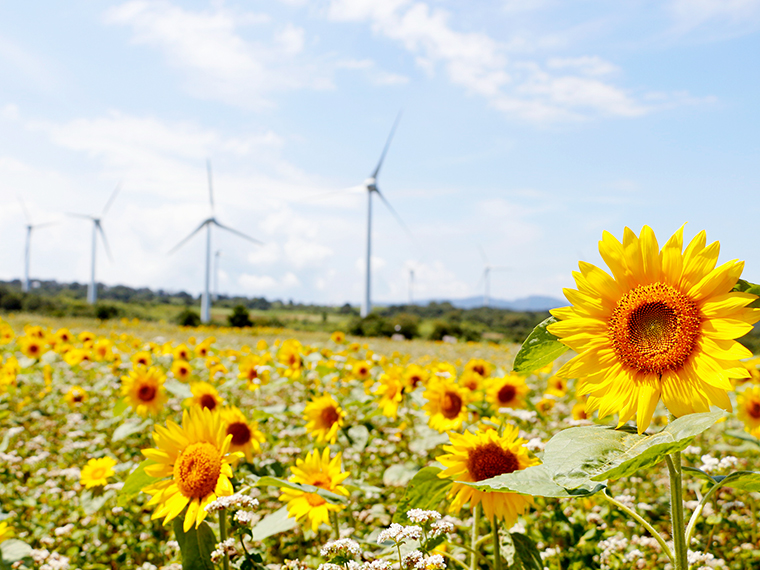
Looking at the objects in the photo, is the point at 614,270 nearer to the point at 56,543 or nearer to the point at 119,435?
the point at 119,435

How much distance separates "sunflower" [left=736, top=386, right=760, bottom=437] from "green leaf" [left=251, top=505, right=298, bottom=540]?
3789mm

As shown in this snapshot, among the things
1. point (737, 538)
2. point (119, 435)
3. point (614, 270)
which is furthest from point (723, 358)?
point (119, 435)

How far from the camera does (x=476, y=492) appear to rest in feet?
7.63

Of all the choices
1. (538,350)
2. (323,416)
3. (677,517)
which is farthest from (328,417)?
(677,517)

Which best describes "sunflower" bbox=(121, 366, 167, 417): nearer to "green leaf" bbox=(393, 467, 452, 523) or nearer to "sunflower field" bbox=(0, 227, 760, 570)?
"sunflower field" bbox=(0, 227, 760, 570)

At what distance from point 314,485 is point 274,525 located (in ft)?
0.89

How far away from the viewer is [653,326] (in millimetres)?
1536

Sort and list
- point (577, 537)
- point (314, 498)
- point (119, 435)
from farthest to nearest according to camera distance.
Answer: point (119, 435) < point (577, 537) < point (314, 498)

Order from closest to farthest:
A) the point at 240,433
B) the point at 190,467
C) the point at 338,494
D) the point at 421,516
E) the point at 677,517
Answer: the point at 677,517, the point at 421,516, the point at 190,467, the point at 338,494, the point at 240,433

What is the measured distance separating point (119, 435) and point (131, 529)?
0.71 m

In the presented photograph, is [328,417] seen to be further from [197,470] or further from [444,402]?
[197,470]

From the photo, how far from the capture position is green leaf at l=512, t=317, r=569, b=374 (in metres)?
1.60

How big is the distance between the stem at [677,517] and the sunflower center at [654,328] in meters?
0.26

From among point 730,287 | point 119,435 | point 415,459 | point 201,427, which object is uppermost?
point 730,287
